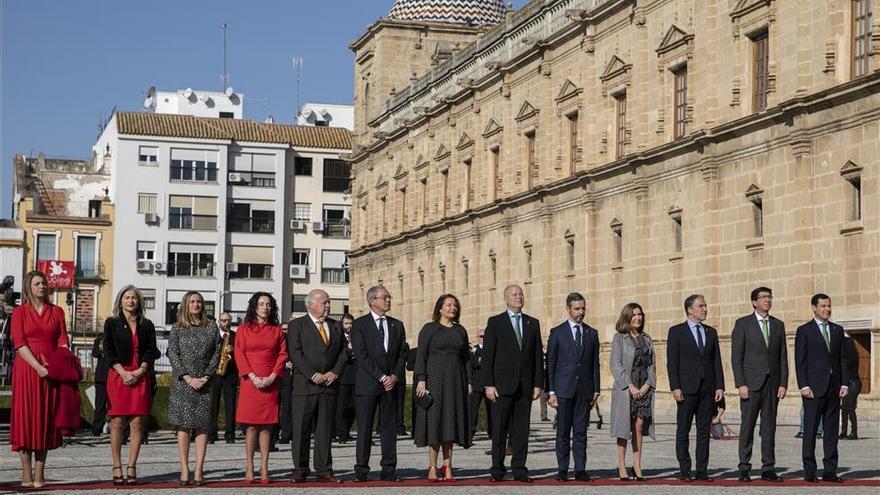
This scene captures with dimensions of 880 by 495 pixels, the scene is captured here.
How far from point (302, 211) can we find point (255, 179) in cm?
284

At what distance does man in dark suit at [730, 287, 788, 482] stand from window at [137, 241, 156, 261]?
61.1 metres

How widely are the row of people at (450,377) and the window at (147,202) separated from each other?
60375mm

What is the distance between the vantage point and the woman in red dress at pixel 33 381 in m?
14.1

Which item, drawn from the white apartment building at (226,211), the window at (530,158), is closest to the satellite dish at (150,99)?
the white apartment building at (226,211)

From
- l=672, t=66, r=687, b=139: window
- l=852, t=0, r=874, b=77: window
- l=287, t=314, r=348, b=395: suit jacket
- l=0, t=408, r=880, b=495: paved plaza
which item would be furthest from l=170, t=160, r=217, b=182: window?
l=287, t=314, r=348, b=395: suit jacket

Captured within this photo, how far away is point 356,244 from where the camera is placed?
66688 mm

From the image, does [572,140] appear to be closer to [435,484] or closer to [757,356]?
[757,356]

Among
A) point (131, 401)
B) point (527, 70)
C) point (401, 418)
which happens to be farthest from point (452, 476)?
point (527, 70)

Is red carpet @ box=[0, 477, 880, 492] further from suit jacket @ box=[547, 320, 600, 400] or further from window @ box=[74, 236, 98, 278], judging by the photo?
window @ box=[74, 236, 98, 278]

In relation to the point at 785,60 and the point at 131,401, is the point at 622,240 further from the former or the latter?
the point at 131,401

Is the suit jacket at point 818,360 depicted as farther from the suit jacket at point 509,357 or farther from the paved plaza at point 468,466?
the suit jacket at point 509,357

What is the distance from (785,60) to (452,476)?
1711 cm

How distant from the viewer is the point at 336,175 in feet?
260

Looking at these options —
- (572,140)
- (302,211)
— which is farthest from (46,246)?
(572,140)
